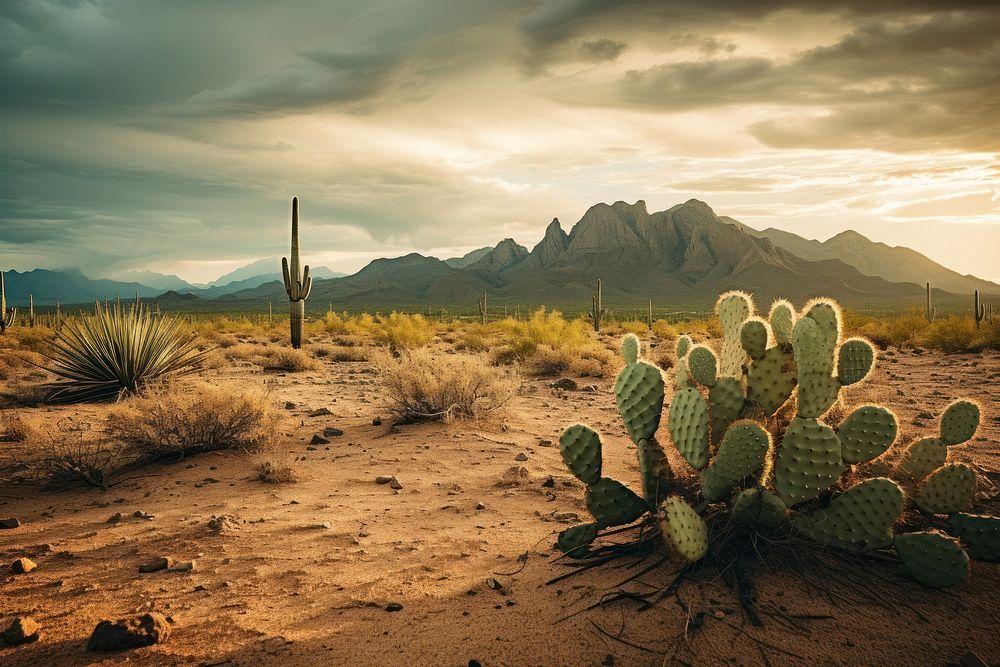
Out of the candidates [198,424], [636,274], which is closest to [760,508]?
[198,424]

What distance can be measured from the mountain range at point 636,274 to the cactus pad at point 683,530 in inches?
3319

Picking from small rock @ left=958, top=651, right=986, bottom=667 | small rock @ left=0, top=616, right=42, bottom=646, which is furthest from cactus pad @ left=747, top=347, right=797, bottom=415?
small rock @ left=0, top=616, right=42, bottom=646

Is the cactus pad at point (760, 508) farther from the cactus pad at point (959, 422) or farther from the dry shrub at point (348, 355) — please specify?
the dry shrub at point (348, 355)

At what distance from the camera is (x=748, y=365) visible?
165 inches

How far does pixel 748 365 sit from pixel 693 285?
128849 mm

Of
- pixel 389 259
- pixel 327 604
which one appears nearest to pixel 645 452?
pixel 327 604

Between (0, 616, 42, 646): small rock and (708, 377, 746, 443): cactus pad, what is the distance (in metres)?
4.19

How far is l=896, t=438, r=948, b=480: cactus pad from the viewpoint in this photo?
395cm

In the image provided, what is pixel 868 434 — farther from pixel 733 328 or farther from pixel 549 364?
pixel 549 364

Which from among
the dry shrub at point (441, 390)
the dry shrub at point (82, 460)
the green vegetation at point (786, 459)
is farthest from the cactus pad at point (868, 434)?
the dry shrub at point (82, 460)

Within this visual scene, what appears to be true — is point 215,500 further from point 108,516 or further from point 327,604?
point 327,604

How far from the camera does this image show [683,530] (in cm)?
338

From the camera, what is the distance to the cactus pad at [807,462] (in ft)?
11.4

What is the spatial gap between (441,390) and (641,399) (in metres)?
5.44
